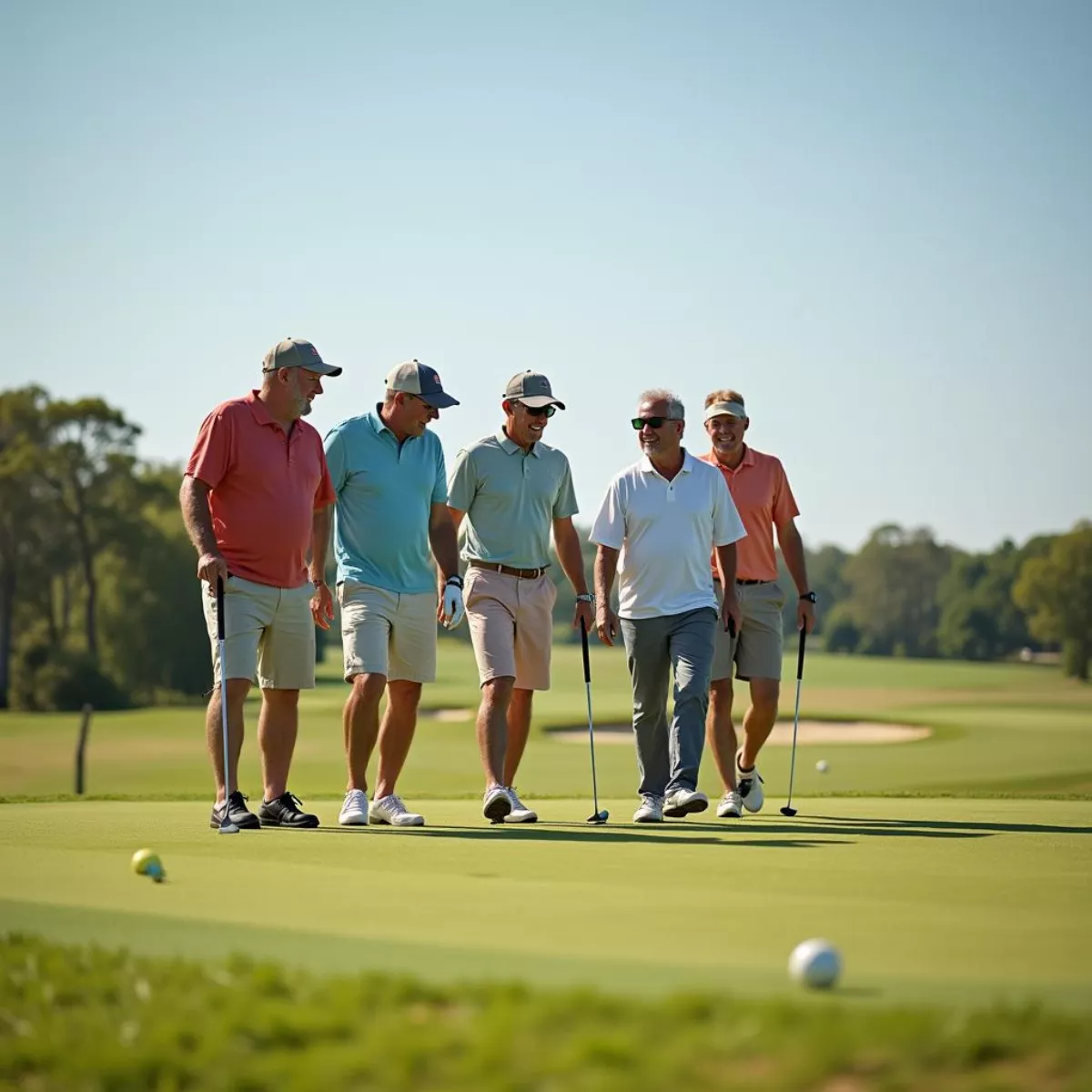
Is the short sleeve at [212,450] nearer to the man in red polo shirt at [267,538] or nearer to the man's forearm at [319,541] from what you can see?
the man in red polo shirt at [267,538]

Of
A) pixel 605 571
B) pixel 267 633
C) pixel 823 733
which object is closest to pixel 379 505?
pixel 267 633

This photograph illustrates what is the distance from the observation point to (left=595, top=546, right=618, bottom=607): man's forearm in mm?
9781

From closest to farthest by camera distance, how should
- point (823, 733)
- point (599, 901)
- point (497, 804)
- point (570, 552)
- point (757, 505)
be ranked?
point (599, 901), point (497, 804), point (570, 552), point (757, 505), point (823, 733)

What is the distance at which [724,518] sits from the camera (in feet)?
33.3

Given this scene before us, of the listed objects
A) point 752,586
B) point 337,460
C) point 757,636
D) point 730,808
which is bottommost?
point 730,808

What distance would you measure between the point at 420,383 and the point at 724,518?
1.96 metres

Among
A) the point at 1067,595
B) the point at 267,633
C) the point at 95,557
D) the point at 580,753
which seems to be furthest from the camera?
the point at 1067,595

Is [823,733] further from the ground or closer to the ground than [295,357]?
closer to the ground

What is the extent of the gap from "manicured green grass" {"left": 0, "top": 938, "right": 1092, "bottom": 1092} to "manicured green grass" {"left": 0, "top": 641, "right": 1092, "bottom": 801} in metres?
9.05

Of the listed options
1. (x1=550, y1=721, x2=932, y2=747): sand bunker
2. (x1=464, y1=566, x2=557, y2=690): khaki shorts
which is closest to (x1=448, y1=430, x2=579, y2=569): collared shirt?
(x1=464, y1=566, x2=557, y2=690): khaki shorts

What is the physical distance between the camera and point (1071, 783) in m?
23.1

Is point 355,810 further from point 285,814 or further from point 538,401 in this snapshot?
point 538,401

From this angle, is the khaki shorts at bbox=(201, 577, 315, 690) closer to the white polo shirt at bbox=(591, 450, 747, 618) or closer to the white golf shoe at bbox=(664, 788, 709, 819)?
the white polo shirt at bbox=(591, 450, 747, 618)

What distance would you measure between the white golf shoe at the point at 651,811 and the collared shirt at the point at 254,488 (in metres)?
2.23
